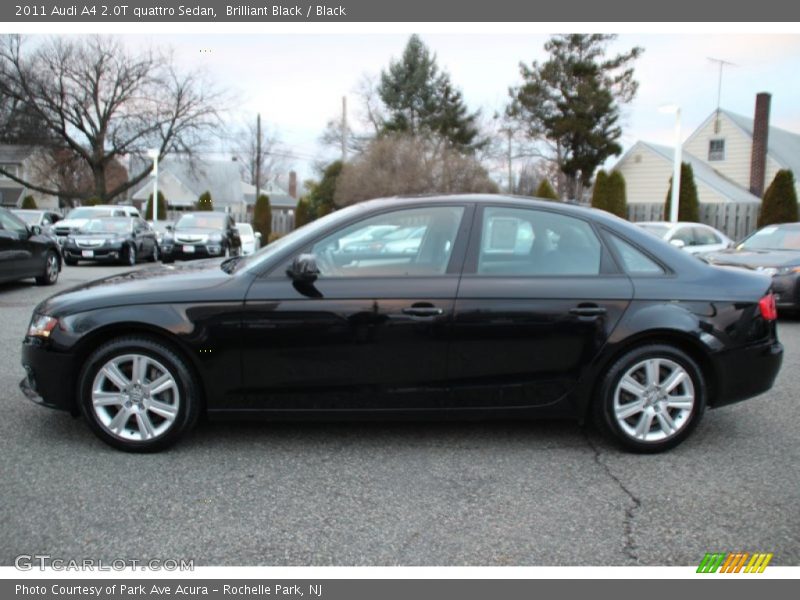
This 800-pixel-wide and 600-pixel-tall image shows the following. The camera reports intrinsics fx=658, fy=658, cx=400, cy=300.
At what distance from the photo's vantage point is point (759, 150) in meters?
33.2

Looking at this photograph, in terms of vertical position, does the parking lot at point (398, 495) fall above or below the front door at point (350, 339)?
below

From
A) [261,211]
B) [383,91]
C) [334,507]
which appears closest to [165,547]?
[334,507]

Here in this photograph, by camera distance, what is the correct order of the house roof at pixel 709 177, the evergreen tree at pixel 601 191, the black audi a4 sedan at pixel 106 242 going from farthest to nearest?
the house roof at pixel 709 177
the evergreen tree at pixel 601 191
the black audi a4 sedan at pixel 106 242

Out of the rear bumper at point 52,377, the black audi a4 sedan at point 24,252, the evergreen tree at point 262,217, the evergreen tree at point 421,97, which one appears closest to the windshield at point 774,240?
the rear bumper at point 52,377

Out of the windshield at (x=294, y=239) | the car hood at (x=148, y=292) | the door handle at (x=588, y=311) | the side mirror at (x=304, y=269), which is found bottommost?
the door handle at (x=588, y=311)

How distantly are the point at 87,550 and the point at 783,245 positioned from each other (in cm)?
1113

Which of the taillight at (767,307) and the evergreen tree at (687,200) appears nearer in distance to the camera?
the taillight at (767,307)

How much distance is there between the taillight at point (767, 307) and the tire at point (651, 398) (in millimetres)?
619

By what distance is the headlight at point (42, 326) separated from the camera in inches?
157

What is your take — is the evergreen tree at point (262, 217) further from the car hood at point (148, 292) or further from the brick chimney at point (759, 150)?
the car hood at point (148, 292)

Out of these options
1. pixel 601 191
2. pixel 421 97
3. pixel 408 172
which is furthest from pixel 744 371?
pixel 421 97

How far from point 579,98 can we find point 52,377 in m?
37.8

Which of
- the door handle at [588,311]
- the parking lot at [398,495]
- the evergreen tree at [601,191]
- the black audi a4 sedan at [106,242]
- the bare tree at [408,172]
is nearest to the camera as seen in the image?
the parking lot at [398,495]

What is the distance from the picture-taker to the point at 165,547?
2.94 m
